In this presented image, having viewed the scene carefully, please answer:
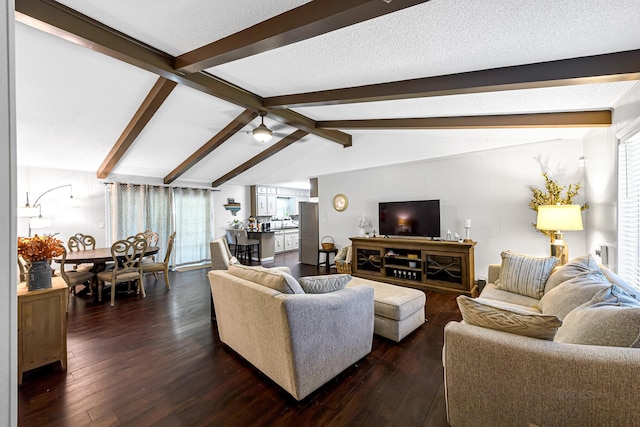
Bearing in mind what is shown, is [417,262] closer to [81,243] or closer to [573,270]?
[573,270]

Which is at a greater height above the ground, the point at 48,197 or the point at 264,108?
the point at 264,108

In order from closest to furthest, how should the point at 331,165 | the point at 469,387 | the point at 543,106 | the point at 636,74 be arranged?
the point at 469,387, the point at 636,74, the point at 543,106, the point at 331,165

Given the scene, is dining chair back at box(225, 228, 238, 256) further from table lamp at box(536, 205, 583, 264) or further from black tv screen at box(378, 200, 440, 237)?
table lamp at box(536, 205, 583, 264)

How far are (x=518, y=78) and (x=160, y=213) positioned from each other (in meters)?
Result: 6.98

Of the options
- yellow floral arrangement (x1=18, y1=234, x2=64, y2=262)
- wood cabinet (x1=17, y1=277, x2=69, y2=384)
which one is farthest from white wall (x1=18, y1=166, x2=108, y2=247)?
wood cabinet (x1=17, y1=277, x2=69, y2=384)

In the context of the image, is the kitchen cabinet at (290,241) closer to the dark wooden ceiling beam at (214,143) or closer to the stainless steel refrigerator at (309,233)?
the stainless steel refrigerator at (309,233)

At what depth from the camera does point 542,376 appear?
123cm

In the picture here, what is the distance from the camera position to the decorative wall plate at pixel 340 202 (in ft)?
20.8

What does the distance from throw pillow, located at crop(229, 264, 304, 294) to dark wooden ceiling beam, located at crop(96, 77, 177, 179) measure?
243cm

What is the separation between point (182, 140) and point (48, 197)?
9.22 feet

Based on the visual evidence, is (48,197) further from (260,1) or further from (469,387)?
(469,387)

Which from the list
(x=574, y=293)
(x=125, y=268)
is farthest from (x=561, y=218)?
(x=125, y=268)

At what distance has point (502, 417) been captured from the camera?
134cm

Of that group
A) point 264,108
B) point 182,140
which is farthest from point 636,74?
point 182,140
